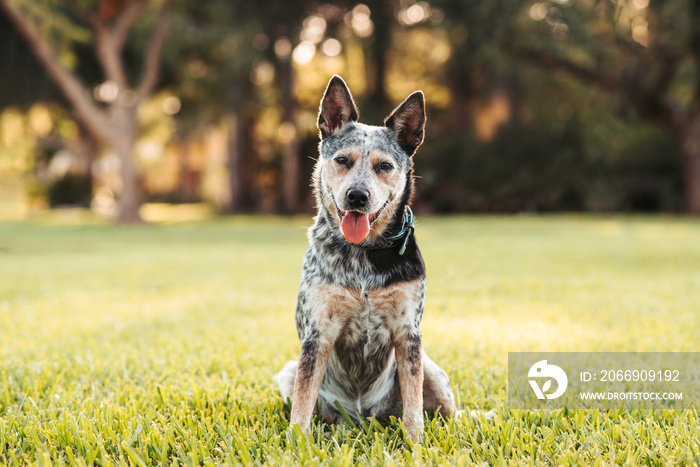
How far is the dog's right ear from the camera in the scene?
2.84 m

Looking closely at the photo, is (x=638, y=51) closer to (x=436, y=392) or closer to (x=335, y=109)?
(x=335, y=109)

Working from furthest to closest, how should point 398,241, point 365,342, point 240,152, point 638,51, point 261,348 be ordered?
1. point 240,152
2. point 638,51
3. point 261,348
4. point 398,241
5. point 365,342

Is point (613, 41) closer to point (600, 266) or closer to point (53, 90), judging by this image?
point (600, 266)

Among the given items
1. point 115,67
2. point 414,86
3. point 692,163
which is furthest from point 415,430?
point 414,86

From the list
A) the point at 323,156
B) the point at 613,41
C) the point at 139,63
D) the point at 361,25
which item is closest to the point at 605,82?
the point at 613,41

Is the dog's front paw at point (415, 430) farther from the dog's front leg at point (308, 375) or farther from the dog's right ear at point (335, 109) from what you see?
the dog's right ear at point (335, 109)

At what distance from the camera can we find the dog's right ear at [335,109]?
9.32ft

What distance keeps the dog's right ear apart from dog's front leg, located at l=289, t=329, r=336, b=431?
3.69ft

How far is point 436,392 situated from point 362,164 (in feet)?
3.85

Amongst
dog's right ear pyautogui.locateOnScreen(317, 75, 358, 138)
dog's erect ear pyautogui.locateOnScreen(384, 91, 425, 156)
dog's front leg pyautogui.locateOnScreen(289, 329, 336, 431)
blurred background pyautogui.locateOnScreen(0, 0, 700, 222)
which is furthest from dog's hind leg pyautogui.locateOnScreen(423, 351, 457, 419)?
blurred background pyautogui.locateOnScreen(0, 0, 700, 222)

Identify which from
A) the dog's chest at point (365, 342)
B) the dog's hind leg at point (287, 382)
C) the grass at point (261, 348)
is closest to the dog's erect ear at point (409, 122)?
the dog's chest at point (365, 342)

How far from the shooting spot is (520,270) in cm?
805

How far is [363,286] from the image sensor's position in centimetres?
247

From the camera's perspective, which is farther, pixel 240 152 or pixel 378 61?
pixel 240 152
